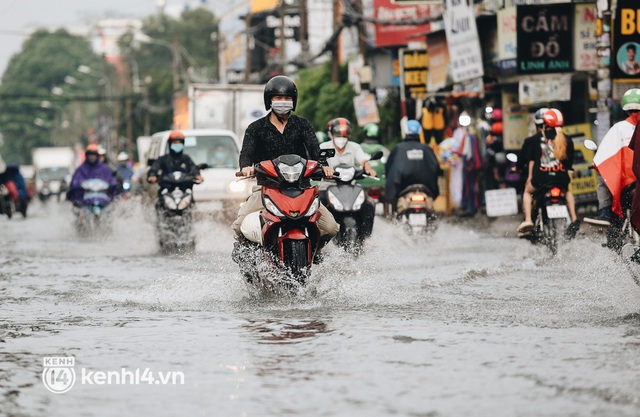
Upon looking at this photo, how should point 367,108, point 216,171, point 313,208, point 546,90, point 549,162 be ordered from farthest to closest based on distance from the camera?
point 367,108
point 546,90
point 216,171
point 549,162
point 313,208

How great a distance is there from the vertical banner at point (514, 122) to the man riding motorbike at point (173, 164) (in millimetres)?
8586

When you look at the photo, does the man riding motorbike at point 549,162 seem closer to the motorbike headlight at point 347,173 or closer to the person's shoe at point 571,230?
the person's shoe at point 571,230

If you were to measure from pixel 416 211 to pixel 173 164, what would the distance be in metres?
3.39

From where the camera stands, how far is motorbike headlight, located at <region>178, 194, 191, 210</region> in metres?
18.6

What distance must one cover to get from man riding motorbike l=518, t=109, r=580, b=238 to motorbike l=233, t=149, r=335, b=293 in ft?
16.7

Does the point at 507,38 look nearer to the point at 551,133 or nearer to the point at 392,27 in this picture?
the point at 551,133

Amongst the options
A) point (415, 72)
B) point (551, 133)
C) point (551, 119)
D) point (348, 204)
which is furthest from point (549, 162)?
point (415, 72)

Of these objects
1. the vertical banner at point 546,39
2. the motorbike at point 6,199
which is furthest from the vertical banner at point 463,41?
the motorbike at point 6,199

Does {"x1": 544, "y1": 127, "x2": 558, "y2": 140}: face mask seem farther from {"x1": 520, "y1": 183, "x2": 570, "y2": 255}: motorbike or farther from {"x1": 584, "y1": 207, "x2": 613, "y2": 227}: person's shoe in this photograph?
{"x1": 584, "y1": 207, "x2": 613, "y2": 227}: person's shoe

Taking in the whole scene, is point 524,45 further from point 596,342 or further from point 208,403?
point 208,403

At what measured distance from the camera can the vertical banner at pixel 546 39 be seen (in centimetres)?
2298

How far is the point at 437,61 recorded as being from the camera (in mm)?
30344

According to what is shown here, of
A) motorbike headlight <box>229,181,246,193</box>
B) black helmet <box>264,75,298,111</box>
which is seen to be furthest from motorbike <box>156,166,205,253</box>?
black helmet <box>264,75,298,111</box>

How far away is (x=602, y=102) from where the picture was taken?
19.7 metres
